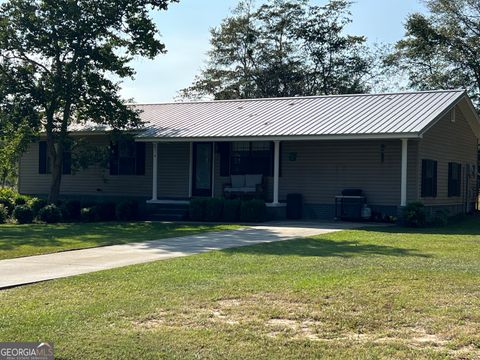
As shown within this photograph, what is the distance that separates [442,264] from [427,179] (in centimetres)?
1166

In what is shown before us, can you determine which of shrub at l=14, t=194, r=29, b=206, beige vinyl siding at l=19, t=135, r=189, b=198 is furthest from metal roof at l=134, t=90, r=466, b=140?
shrub at l=14, t=194, r=29, b=206

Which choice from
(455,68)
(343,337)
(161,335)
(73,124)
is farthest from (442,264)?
(455,68)

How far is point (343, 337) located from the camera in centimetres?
654

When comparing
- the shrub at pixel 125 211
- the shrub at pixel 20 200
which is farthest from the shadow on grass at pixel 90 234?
the shrub at pixel 20 200

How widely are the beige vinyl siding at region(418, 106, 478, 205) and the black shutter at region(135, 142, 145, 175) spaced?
1044 centimetres

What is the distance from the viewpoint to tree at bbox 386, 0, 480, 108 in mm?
35531

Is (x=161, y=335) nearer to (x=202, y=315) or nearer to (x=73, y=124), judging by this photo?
(x=202, y=315)

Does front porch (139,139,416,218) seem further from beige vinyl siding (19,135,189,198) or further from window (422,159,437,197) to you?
window (422,159,437,197)

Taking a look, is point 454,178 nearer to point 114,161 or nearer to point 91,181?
point 114,161

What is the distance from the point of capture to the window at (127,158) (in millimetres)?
25906

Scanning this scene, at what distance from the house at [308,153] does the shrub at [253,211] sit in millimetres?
1221

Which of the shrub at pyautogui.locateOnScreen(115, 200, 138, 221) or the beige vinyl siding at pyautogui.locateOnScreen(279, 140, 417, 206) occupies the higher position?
the beige vinyl siding at pyautogui.locateOnScreen(279, 140, 417, 206)

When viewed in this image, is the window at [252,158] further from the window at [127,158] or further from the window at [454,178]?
the window at [454,178]

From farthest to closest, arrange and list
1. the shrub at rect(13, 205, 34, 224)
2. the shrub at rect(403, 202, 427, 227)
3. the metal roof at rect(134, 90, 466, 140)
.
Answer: the shrub at rect(13, 205, 34, 224) < the metal roof at rect(134, 90, 466, 140) < the shrub at rect(403, 202, 427, 227)
